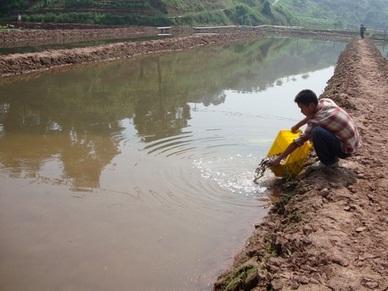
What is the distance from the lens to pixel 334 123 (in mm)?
5977

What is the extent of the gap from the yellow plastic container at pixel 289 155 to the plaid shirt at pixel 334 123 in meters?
0.60

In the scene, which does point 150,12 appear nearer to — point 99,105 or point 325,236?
point 99,105

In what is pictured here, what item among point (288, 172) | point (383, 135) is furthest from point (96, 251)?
point (383, 135)

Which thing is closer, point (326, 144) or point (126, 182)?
point (326, 144)

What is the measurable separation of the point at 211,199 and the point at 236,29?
5253 cm

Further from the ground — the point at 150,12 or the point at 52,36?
the point at 150,12

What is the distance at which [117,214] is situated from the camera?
5922mm

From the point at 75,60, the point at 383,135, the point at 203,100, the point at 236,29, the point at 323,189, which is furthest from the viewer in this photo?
the point at 236,29

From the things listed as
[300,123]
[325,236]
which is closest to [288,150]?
[300,123]

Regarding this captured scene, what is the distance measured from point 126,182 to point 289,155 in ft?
7.43

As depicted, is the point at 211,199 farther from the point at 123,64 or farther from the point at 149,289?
→ the point at 123,64

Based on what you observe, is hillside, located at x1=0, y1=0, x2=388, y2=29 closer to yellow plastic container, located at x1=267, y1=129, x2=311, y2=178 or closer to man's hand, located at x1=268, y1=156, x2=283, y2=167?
yellow plastic container, located at x1=267, y1=129, x2=311, y2=178

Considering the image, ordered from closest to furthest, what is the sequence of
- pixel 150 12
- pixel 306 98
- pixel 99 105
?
pixel 306 98
pixel 99 105
pixel 150 12

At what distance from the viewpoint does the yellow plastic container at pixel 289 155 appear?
679 centimetres
